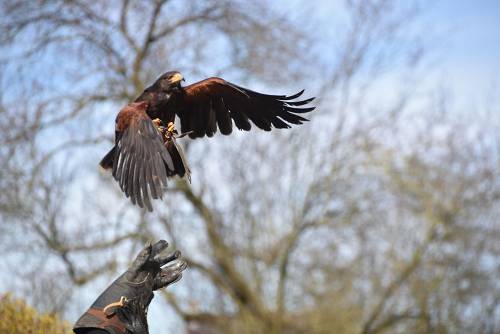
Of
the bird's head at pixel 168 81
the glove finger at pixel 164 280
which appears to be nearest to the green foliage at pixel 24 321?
the glove finger at pixel 164 280

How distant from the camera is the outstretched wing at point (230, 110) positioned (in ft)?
23.3

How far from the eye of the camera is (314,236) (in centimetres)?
1852

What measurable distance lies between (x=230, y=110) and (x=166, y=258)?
1740mm

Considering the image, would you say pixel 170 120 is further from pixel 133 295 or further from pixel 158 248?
pixel 133 295

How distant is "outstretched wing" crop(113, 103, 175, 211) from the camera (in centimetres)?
593

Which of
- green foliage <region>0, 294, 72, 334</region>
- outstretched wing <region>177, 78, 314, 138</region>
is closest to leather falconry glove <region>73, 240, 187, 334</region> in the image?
outstretched wing <region>177, 78, 314, 138</region>

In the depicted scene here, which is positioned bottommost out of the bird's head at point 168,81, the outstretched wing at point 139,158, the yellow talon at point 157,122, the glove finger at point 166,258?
the glove finger at point 166,258

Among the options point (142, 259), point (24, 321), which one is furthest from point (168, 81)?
point (24, 321)

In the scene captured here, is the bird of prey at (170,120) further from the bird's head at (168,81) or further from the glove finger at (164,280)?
the glove finger at (164,280)

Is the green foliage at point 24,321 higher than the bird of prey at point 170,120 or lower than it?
lower

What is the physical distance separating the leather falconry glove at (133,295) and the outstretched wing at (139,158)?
38 cm

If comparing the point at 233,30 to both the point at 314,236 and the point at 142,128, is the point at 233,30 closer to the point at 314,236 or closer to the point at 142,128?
the point at 314,236

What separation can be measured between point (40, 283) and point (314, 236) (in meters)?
5.82

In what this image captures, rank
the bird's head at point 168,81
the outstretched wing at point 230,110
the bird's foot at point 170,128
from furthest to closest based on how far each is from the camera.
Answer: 1. the outstretched wing at point 230,110
2. the bird's head at point 168,81
3. the bird's foot at point 170,128
